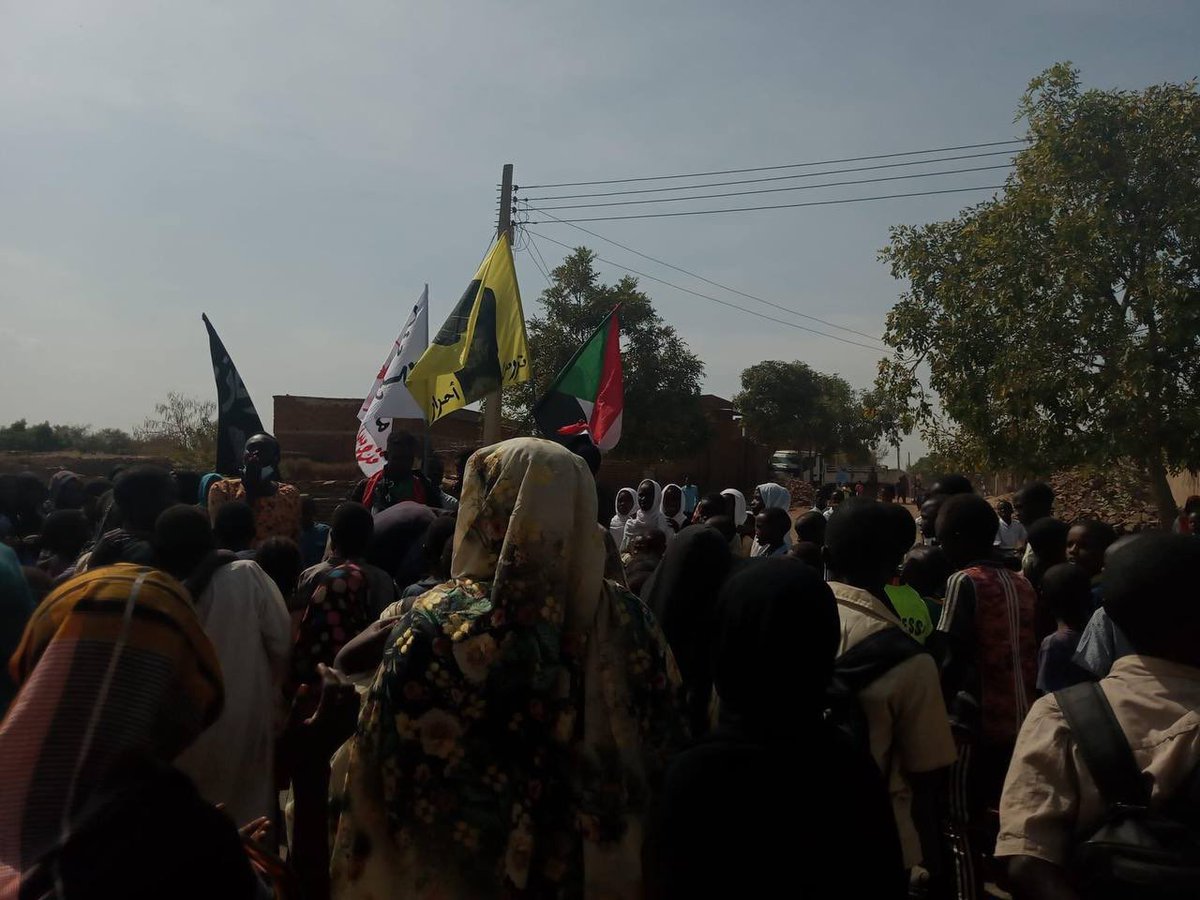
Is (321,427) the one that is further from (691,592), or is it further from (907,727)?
(907,727)

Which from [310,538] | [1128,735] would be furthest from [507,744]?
[310,538]

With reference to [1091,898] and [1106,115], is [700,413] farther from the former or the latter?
[1091,898]

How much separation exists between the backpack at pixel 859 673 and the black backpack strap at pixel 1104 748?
0.71 m

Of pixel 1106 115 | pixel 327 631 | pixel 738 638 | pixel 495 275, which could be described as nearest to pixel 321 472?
pixel 495 275

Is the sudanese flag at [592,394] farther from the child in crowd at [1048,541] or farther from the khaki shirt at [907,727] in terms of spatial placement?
the khaki shirt at [907,727]

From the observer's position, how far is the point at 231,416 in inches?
316

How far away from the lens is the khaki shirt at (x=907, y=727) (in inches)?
108

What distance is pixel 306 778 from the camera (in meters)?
2.87

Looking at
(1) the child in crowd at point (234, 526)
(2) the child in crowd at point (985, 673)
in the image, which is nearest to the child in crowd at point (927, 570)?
(2) the child in crowd at point (985, 673)

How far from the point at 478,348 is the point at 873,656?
7.32 meters

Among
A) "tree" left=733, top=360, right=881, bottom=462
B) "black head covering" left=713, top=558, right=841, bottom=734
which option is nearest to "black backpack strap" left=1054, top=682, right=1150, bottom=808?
"black head covering" left=713, top=558, right=841, bottom=734

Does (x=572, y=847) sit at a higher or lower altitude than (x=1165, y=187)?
lower

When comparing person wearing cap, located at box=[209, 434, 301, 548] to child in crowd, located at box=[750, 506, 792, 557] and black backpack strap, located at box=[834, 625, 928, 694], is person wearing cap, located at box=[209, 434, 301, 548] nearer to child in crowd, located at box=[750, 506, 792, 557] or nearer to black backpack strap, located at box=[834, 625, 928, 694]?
child in crowd, located at box=[750, 506, 792, 557]

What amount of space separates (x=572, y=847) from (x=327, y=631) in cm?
155
